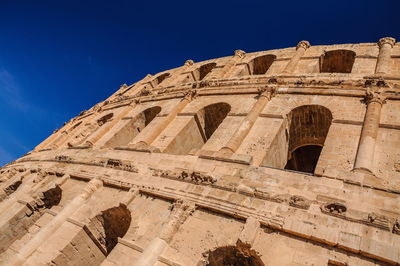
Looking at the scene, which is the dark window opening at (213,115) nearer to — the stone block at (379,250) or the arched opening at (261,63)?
the arched opening at (261,63)

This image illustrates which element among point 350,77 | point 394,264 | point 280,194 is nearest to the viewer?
point 394,264

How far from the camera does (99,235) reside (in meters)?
8.12

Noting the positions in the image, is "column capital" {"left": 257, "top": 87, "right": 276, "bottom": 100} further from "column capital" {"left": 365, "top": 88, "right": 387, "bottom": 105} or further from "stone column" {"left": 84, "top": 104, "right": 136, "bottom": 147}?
"stone column" {"left": 84, "top": 104, "right": 136, "bottom": 147}

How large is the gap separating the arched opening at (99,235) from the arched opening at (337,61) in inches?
445

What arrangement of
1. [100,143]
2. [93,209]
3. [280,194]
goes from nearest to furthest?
[280,194]
[93,209]
[100,143]

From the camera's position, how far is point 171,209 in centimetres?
691

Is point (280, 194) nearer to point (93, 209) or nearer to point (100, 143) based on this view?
point (93, 209)

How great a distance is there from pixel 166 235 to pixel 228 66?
10.8 m

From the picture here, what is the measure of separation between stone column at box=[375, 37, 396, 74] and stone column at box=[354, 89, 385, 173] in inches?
96.5

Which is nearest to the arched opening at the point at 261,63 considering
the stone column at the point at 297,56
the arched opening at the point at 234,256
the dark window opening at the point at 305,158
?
the stone column at the point at 297,56

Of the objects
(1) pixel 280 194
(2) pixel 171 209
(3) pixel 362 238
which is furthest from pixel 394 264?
(2) pixel 171 209

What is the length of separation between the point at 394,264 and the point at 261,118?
562 centimetres

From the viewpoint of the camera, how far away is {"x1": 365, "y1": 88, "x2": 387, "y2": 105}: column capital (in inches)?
336

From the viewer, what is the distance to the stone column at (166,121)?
10.3 meters
